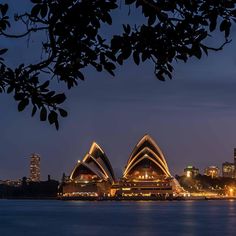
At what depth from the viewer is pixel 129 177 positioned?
11306cm

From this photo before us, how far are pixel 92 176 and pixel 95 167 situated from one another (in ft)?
15.6

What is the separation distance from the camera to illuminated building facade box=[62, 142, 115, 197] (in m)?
106

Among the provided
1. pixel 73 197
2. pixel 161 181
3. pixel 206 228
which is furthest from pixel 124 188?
pixel 206 228

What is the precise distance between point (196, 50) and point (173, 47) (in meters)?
0.12

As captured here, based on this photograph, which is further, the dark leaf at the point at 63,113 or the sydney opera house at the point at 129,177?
the sydney opera house at the point at 129,177

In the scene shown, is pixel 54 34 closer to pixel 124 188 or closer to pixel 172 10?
pixel 172 10

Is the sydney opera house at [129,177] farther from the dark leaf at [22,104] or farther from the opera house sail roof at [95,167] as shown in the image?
the dark leaf at [22,104]

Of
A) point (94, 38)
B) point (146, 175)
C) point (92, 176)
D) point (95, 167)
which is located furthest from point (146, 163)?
point (94, 38)

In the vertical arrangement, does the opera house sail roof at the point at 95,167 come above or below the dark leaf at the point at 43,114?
above

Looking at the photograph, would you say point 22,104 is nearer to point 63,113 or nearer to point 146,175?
point 63,113

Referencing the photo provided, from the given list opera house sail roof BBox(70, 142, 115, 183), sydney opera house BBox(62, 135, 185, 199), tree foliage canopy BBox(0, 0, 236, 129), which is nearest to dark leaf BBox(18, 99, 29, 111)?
tree foliage canopy BBox(0, 0, 236, 129)

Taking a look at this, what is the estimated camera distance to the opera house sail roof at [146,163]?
99.9m

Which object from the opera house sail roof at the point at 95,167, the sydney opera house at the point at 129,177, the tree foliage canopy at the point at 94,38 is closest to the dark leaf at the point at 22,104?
the tree foliage canopy at the point at 94,38

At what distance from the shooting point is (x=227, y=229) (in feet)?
153
